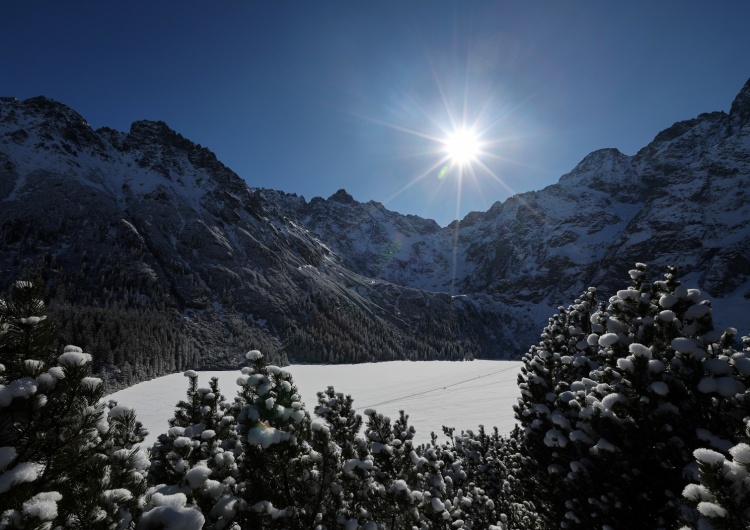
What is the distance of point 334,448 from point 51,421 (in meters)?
3.58

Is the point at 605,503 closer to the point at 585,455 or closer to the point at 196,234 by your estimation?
the point at 585,455

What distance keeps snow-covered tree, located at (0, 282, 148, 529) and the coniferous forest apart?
0.01m

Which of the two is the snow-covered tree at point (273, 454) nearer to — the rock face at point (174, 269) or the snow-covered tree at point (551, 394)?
the snow-covered tree at point (551, 394)

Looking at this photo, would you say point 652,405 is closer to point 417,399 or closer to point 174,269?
point 417,399

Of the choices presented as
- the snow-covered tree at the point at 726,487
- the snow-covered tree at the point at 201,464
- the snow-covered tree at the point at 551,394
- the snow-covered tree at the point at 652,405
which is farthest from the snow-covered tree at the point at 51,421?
the snow-covered tree at the point at 551,394

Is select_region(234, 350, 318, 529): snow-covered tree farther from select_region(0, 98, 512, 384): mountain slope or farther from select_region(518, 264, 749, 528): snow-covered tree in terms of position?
select_region(0, 98, 512, 384): mountain slope

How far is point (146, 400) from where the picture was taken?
45.8 meters

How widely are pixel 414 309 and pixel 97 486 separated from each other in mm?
190429

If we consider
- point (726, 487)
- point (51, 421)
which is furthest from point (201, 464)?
point (726, 487)

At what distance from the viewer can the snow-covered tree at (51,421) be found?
2807 millimetres

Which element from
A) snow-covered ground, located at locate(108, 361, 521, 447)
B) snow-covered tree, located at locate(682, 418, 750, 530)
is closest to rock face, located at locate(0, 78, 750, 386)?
snow-covered ground, located at locate(108, 361, 521, 447)

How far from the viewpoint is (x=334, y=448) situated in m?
5.48

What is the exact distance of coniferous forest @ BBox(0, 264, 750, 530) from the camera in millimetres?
2893

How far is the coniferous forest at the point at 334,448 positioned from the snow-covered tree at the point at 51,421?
0.04ft
